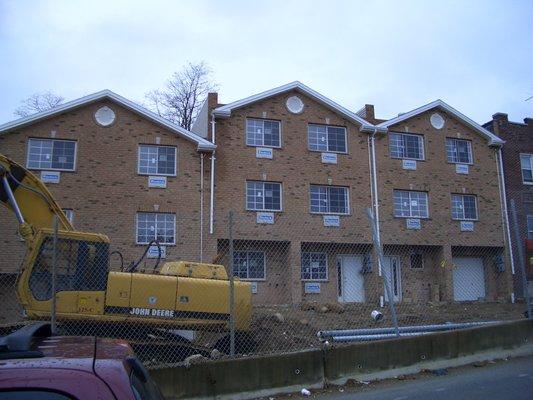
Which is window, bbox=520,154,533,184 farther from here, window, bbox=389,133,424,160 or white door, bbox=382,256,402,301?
white door, bbox=382,256,402,301

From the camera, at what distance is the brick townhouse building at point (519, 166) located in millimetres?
28594

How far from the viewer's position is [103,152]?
74.3ft

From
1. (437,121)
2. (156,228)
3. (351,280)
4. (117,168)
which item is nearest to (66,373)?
(156,228)

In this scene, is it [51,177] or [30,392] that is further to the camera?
[51,177]

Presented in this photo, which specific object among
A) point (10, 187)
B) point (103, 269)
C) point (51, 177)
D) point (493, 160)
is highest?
point (493, 160)

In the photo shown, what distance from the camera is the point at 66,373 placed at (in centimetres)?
228

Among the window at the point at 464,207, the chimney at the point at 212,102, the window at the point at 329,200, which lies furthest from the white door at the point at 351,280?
the chimney at the point at 212,102

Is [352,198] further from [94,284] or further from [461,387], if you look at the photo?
[461,387]

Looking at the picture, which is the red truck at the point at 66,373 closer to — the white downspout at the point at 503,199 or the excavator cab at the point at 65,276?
the excavator cab at the point at 65,276

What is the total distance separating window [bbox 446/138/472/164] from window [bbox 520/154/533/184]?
3499 mm

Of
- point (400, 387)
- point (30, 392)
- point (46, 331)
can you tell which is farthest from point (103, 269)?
point (30, 392)

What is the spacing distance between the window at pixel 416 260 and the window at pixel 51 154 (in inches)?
622

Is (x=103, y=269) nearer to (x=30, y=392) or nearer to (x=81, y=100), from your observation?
(x=30, y=392)

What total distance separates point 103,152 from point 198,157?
12.5ft
